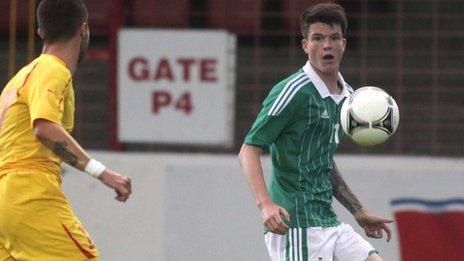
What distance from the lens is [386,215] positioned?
1002cm

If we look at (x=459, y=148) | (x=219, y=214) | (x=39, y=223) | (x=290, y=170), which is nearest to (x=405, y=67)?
(x=459, y=148)

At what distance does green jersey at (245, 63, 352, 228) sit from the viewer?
7.29m

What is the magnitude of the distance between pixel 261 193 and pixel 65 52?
3.69 ft

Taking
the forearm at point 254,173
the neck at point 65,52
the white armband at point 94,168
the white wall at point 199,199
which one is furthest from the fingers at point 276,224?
the white wall at point 199,199

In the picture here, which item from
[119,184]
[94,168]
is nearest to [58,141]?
[94,168]

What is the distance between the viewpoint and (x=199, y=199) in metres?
10.1

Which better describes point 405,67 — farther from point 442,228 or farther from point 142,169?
point 142,169

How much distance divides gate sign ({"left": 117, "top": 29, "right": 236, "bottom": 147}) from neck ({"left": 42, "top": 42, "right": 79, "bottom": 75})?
294cm

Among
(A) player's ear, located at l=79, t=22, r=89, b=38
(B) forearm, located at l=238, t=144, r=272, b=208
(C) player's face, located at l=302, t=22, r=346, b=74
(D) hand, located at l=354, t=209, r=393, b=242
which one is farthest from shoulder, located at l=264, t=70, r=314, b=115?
(A) player's ear, located at l=79, t=22, r=89, b=38

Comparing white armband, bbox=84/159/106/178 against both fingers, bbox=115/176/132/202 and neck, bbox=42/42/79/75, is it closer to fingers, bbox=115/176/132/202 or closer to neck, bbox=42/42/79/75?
fingers, bbox=115/176/132/202

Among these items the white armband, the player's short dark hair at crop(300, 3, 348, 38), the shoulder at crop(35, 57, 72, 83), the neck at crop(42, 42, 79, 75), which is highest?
the player's short dark hair at crop(300, 3, 348, 38)

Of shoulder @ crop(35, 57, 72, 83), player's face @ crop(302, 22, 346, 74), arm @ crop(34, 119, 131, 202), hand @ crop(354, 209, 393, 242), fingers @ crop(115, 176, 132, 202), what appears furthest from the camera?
hand @ crop(354, 209, 393, 242)

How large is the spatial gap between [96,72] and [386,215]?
7.08ft

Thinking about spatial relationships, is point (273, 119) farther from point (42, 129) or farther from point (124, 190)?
point (42, 129)
